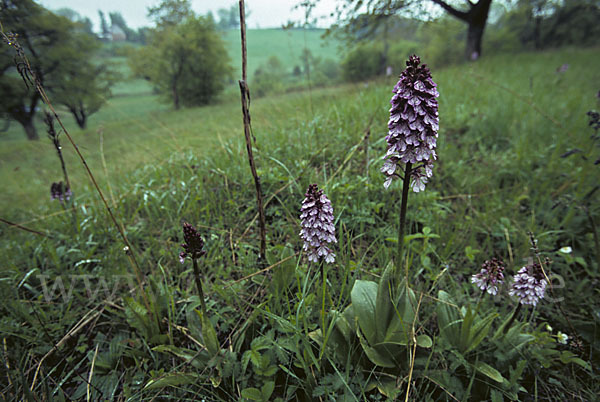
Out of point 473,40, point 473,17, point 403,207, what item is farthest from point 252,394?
point 473,40

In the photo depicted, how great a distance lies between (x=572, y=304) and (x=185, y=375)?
2679mm

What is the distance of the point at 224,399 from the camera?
145 cm

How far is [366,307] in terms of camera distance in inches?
59.8

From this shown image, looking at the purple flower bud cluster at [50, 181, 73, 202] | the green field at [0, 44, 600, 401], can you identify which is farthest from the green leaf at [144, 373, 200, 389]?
the purple flower bud cluster at [50, 181, 73, 202]

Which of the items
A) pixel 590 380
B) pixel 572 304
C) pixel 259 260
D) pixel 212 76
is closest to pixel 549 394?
pixel 590 380

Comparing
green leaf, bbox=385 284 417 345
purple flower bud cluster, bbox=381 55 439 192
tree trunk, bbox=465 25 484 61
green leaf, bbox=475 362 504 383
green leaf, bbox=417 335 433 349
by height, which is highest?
tree trunk, bbox=465 25 484 61

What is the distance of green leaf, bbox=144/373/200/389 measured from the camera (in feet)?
4.35

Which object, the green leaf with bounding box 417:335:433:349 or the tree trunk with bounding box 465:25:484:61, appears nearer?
the green leaf with bounding box 417:335:433:349

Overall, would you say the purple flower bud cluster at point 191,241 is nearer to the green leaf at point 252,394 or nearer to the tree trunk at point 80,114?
the green leaf at point 252,394

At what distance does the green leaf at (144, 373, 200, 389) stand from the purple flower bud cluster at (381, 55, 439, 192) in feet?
4.89

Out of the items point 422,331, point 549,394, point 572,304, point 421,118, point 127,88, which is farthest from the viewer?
point 127,88

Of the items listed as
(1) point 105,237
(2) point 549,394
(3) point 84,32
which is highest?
(3) point 84,32

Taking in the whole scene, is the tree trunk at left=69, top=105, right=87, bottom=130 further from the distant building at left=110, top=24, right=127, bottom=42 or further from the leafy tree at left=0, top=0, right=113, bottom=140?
A: the distant building at left=110, top=24, right=127, bottom=42

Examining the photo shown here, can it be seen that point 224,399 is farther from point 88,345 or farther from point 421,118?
point 421,118
